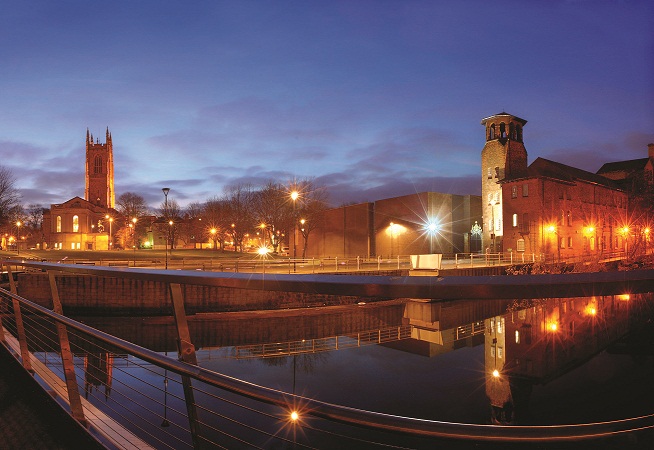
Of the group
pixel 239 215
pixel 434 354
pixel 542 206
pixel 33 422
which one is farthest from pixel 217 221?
pixel 33 422

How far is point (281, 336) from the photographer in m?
21.1

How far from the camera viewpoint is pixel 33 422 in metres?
3.31

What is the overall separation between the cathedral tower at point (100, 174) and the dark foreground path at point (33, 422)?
5243 inches

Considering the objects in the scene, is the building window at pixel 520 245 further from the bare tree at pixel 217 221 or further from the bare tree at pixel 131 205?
the bare tree at pixel 131 205

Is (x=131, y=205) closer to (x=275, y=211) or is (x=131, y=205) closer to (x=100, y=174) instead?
(x=275, y=211)

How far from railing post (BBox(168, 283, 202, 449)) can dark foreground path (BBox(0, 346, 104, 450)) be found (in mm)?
709

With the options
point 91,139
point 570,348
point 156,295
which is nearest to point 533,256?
point 570,348

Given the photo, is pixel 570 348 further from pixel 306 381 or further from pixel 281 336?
pixel 281 336

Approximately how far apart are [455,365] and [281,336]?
9239mm

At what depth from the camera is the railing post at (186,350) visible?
2311 millimetres

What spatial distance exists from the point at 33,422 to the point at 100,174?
139 m

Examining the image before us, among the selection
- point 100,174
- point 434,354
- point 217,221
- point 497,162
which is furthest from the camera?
point 100,174

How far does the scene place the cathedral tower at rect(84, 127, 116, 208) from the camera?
408ft

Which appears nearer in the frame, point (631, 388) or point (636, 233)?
point (631, 388)
